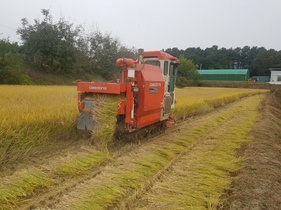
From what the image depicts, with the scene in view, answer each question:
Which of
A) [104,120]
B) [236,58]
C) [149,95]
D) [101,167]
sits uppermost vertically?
[236,58]

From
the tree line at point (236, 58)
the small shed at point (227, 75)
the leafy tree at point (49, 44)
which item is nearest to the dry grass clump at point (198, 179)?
the leafy tree at point (49, 44)

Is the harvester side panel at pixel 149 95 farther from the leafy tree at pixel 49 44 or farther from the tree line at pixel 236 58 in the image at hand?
the tree line at pixel 236 58

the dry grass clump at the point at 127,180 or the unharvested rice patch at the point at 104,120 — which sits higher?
the unharvested rice patch at the point at 104,120

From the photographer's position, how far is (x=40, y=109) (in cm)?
655

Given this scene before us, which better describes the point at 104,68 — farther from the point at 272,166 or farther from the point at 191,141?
the point at 272,166

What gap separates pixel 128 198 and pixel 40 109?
3938 mm

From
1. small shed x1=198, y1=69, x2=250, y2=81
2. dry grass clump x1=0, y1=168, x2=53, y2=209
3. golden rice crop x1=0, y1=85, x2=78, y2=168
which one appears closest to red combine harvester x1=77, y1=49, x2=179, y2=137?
golden rice crop x1=0, y1=85, x2=78, y2=168

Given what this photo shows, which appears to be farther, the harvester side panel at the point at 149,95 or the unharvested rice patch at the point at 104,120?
the harvester side panel at the point at 149,95

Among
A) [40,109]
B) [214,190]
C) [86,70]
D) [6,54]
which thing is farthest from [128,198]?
[86,70]

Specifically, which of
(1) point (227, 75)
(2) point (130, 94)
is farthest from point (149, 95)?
(1) point (227, 75)

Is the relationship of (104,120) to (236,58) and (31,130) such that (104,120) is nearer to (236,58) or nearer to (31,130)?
(31,130)

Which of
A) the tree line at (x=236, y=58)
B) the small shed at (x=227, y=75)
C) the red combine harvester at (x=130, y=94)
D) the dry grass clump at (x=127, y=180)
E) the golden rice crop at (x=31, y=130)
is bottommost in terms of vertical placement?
the dry grass clump at (x=127, y=180)

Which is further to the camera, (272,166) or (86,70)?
(86,70)

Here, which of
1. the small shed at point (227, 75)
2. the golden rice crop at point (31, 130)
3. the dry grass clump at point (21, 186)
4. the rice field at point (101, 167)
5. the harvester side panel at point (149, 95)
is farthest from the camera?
the small shed at point (227, 75)
